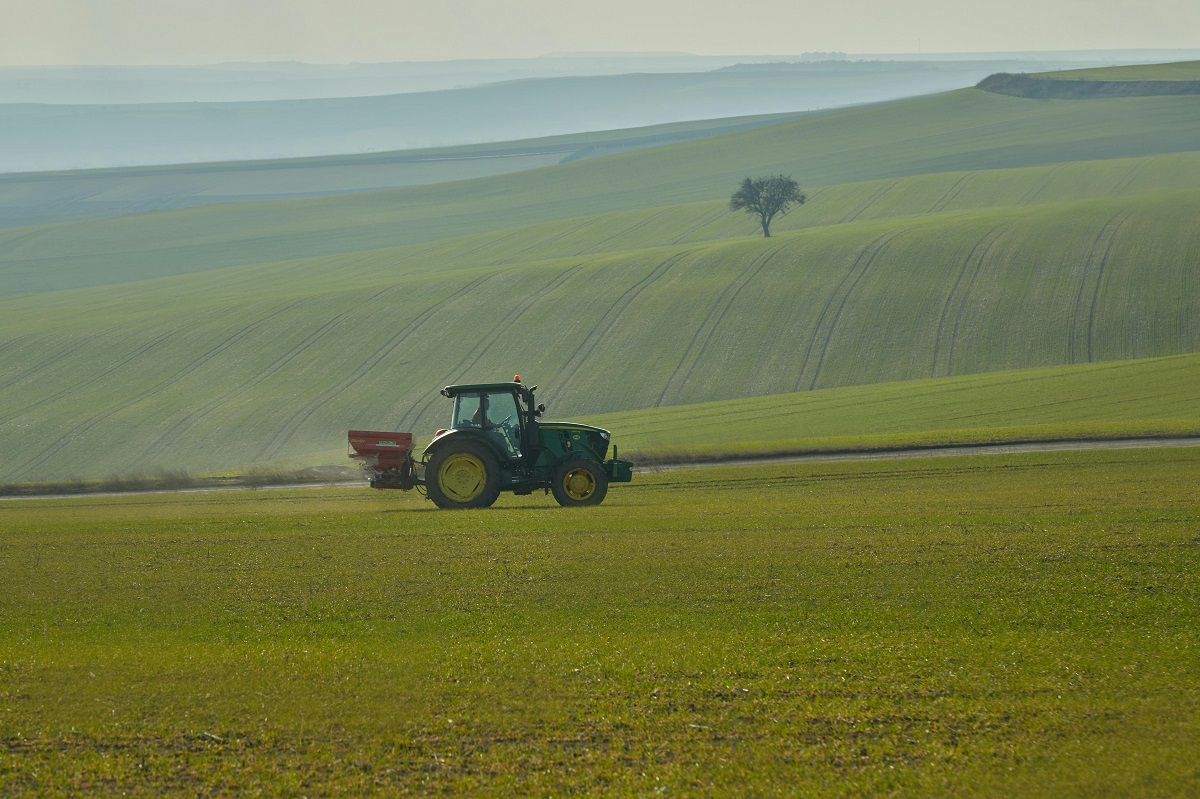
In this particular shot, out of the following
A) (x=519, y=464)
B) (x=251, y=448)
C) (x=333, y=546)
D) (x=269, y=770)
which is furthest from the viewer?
(x=251, y=448)

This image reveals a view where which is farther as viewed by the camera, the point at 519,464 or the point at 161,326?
the point at 161,326

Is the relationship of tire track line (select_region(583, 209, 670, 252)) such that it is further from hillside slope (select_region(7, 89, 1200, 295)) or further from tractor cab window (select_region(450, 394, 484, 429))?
tractor cab window (select_region(450, 394, 484, 429))

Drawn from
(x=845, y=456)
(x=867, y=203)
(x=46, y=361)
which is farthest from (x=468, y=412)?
(x=867, y=203)

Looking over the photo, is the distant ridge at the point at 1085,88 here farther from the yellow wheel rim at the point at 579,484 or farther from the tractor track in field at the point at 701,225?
the yellow wheel rim at the point at 579,484

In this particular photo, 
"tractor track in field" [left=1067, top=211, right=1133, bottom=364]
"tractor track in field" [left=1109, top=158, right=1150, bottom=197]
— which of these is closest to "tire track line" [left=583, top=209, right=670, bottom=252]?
"tractor track in field" [left=1109, top=158, right=1150, bottom=197]

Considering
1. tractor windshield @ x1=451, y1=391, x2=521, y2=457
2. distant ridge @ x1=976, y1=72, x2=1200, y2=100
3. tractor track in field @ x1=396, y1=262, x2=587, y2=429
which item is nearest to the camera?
tractor windshield @ x1=451, y1=391, x2=521, y2=457

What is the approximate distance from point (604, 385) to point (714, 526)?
35811 millimetres

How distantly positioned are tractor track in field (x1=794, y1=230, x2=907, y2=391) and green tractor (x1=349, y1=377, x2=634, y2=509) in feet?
102

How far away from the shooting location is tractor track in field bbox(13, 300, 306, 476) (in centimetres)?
4912

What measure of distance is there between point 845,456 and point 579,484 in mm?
12776

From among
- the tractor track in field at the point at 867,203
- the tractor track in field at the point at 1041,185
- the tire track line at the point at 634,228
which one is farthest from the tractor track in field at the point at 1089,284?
the tire track line at the point at 634,228

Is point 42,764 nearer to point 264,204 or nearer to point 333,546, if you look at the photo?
point 333,546

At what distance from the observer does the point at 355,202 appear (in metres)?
139

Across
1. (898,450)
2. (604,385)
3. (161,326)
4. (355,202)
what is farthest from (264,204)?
(898,450)
